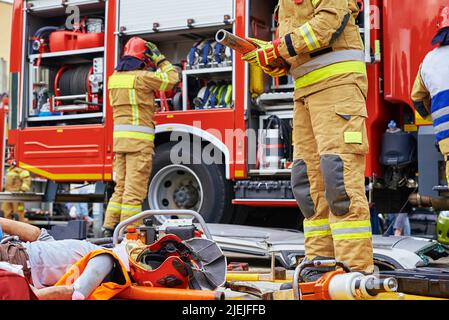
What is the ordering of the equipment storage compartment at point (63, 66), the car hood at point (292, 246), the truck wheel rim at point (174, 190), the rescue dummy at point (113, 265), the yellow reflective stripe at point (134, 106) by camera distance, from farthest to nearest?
1. the equipment storage compartment at point (63, 66)
2. the truck wheel rim at point (174, 190)
3. the yellow reflective stripe at point (134, 106)
4. the car hood at point (292, 246)
5. the rescue dummy at point (113, 265)

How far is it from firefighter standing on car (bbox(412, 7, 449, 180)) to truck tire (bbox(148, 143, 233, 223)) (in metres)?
2.89

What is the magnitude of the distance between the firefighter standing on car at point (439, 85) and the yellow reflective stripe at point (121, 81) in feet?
10.6

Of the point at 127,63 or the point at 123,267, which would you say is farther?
the point at 127,63

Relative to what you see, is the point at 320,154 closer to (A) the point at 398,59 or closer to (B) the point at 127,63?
(A) the point at 398,59

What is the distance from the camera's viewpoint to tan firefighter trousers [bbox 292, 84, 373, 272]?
3660mm

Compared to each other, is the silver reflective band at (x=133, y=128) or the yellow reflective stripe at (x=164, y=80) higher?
the yellow reflective stripe at (x=164, y=80)

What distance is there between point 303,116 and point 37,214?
965 cm

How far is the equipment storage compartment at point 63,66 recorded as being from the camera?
25.6 ft

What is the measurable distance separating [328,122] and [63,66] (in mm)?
5213

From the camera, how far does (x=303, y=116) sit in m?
4.05

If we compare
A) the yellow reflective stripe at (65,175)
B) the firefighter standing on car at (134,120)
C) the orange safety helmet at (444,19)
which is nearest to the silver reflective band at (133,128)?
the firefighter standing on car at (134,120)

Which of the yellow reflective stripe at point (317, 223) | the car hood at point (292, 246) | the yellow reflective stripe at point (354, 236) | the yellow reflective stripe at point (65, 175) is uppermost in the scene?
the yellow reflective stripe at point (65, 175)

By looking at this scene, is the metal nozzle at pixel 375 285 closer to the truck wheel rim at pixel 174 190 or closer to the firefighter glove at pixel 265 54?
the firefighter glove at pixel 265 54
